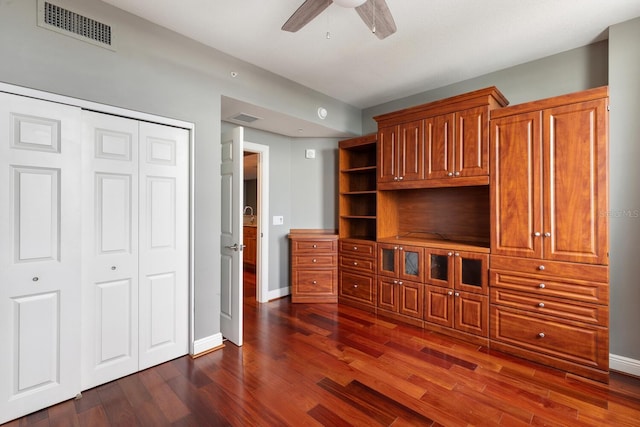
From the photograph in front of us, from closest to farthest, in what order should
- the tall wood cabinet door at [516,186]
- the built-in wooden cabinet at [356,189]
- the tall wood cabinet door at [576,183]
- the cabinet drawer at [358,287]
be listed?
the tall wood cabinet door at [576,183] → the tall wood cabinet door at [516,186] → the cabinet drawer at [358,287] → the built-in wooden cabinet at [356,189]

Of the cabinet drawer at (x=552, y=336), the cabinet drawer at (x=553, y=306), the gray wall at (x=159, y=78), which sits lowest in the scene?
the cabinet drawer at (x=552, y=336)

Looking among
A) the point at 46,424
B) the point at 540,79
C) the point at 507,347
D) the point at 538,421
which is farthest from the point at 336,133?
the point at 46,424

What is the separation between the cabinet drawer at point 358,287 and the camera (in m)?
3.64

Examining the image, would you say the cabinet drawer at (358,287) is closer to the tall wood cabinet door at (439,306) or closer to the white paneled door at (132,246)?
the tall wood cabinet door at (439,306)

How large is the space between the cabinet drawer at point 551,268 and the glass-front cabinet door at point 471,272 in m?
0.09

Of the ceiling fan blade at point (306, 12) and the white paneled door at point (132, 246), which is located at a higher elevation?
the ceiling fan blade at point (306, 12)

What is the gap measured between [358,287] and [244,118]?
2.58 meters

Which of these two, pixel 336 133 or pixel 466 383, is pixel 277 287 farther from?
pixel 466 383

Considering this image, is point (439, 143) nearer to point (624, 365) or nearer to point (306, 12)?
point (306, 12)

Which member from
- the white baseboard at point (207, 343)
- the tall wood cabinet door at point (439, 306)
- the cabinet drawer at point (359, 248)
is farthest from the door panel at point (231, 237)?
the tall wood cabinet door at point (439, 306)

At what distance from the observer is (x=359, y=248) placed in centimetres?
380

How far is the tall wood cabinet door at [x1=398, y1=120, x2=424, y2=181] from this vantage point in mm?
3184

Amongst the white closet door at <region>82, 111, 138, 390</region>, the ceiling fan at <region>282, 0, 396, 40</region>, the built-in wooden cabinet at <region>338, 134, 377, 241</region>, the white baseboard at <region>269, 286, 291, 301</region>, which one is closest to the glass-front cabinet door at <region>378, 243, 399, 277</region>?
the built-in wooden cabinet at <region>338, 134, 377, 241</region>

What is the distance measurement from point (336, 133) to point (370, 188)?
963 millimetres
